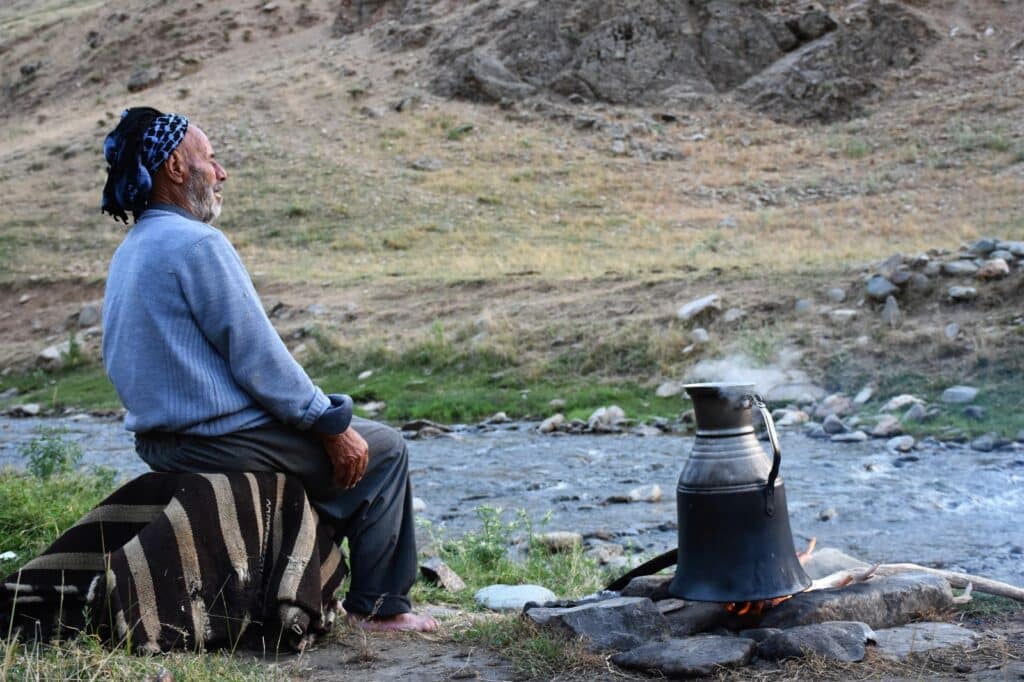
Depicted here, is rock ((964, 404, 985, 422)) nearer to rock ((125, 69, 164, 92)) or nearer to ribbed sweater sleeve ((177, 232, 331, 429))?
ribbed sweater sleeve ((177, 232, 331, 429))

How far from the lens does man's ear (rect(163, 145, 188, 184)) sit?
379cm

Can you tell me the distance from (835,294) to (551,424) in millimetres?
3338

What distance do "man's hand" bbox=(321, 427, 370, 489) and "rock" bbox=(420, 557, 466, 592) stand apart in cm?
145

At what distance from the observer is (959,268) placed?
11.7 metres

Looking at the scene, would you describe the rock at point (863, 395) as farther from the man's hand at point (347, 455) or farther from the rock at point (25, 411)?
the rock at point (25, 411)

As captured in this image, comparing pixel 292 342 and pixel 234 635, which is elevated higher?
pixel 234 635

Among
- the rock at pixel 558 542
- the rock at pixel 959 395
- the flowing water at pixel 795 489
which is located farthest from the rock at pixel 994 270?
the rock at pixel 558 542

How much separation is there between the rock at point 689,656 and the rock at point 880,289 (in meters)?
8.95

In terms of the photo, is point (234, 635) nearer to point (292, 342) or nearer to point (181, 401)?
point (181, 401)

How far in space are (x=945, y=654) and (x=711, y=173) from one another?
78.0ft

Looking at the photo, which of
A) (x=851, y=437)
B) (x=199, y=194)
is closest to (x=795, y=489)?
(x=851, y=437)

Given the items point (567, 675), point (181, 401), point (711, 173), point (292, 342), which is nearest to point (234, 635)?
point (181, 401)

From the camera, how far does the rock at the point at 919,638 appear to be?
3.55 m

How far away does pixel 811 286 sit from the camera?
12.8 m
